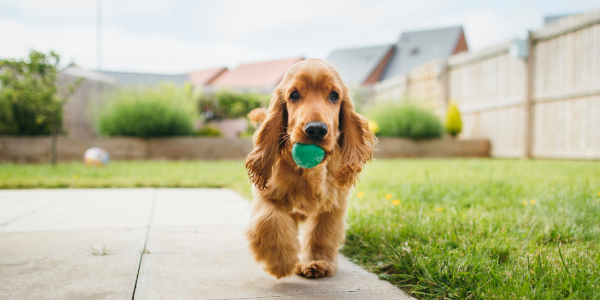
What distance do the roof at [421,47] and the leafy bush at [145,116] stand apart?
21.5 meters

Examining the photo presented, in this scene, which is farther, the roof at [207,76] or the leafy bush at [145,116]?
the roof at [207,76]

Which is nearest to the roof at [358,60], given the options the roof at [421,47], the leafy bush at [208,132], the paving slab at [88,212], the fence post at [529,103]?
the roof at [421,47]

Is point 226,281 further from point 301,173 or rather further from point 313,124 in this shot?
point 313,124

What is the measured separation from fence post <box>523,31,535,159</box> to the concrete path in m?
8.03

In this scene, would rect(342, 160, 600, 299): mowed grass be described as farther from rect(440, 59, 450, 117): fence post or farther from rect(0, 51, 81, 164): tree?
rect(440, 59, 450, 117): fence post

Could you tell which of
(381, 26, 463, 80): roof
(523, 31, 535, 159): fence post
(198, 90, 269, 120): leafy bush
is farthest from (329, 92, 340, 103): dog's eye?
(381, 26, 463, 80): roof

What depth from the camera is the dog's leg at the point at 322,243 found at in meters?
2.07

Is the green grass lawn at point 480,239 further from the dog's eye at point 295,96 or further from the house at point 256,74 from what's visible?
the house at point 256,74

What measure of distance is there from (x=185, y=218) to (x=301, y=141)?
2035 millimetres

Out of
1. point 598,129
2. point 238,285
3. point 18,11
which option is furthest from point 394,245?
point 18,11

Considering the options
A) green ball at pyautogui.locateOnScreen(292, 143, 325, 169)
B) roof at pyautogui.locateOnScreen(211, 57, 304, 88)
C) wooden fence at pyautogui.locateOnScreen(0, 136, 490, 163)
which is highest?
roof at pyautogui.locateOnScreen(211, 57, 304, 88)

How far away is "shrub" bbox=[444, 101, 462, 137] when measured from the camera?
36.2 feet

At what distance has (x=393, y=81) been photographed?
1455cm

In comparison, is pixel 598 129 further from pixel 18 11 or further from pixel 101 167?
pixel 18 11
